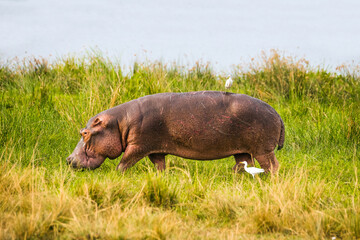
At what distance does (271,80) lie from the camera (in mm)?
11062

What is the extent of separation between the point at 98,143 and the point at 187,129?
3.17 feet

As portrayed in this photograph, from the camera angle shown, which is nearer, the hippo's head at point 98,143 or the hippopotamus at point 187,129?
the hippopotamus at point 187,129

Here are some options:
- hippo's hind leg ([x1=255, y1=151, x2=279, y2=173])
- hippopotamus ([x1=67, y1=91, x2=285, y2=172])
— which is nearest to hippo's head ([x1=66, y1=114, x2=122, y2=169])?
hippopotamus ([x1=67, y1=91, x2=285, y2=172])

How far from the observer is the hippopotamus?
181 inches

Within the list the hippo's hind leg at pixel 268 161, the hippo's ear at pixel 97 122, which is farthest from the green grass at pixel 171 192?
the hippo's ear at pixel 97 122

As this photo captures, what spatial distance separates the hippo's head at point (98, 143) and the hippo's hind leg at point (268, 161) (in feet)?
4.92

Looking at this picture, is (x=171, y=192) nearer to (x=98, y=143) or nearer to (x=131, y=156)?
(x=131, y=156)

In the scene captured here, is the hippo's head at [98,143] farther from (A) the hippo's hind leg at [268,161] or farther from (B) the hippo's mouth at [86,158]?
(A) the hippo's hind leg at [268,161]

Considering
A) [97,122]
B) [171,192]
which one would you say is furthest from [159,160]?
[171,192]

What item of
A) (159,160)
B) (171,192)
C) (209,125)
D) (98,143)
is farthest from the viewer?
(159,160)

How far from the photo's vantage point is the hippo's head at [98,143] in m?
4.71

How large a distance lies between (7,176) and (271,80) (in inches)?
321

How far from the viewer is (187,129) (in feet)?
15.1

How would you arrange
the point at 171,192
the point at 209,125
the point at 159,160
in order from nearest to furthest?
the point at 171,192 → the point at 209,125 → the point at 159,160
